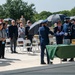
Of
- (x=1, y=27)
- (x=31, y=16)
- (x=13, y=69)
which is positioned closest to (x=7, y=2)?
(x=31, y=16)

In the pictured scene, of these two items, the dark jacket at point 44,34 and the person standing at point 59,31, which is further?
the person standing at point 59,31

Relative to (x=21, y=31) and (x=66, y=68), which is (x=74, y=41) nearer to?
(x=66, y=68)

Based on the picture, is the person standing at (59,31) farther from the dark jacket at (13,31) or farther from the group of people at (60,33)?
the dark jacket at (13,31)

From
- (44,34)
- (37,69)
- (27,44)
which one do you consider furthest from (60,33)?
(27,44)

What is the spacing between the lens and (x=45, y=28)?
47.0 feet

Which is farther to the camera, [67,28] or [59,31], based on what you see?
[59,31]

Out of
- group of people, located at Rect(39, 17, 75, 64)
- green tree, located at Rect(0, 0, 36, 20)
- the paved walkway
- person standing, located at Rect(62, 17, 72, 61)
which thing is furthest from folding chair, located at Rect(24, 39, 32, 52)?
green tree, located at Rect(0, 0, 36, 20)

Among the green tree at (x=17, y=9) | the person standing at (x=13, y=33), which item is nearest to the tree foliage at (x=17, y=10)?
the green tree at (x=17, y=9)

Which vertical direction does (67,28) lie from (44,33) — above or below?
above

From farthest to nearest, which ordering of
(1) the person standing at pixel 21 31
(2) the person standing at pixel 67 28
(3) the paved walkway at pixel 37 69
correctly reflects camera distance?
(1) the person standing at pixel 21 31
(2) the person standing at pixel 67 28
(3) the paved walkway at pixel 37 69

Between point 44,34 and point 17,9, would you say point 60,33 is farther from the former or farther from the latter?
point 17,9

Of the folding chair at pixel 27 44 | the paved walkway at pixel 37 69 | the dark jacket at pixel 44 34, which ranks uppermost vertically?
the dark jacket at pixel 44 34

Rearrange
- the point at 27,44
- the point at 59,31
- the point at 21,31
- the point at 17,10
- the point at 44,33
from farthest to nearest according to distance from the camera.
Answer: the point at 17,10 < the point at 21,31 < the point at 27,44 < the point at 59,31 < the point at 44,33

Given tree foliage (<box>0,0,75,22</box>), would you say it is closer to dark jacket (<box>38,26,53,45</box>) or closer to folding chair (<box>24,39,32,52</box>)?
folding chair (<box>24,39,32,52</box>)
